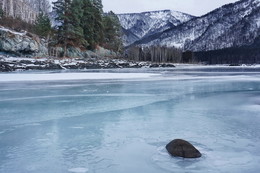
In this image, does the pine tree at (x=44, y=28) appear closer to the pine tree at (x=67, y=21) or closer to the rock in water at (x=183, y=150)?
the pine tree at (x=67, y=21)

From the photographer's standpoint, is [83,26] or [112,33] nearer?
[83,26]

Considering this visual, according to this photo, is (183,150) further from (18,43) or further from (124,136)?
(18,43)

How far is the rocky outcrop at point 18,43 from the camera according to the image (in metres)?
44.2

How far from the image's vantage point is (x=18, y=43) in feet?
150

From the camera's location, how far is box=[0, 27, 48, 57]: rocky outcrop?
1741 inches

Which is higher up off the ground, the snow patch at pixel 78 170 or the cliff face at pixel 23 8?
the cliff face at pixel 23 8

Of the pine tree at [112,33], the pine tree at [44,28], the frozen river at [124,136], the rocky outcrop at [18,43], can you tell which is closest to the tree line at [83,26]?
the pine tree at [112,33]

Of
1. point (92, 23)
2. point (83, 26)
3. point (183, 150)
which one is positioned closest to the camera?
point (183, 150)

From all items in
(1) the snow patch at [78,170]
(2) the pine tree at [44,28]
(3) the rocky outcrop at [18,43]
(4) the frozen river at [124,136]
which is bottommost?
(1) the snow patch at [78,170]

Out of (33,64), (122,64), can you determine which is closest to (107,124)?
(33,64)

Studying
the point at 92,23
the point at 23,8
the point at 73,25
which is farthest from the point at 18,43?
the point at 23,8

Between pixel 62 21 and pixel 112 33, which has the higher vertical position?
pixel 112 33

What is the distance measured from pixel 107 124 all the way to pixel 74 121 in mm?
1188

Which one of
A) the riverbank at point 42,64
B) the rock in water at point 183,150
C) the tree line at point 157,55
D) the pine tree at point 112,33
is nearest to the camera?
the rock in water at point 183,150
